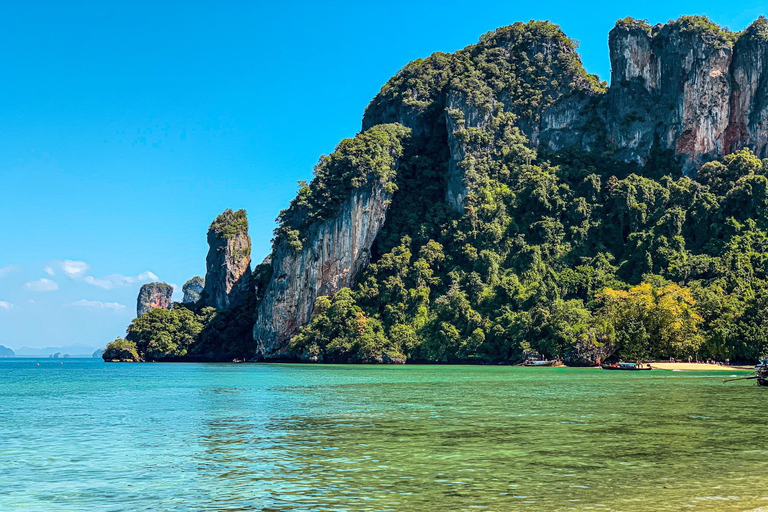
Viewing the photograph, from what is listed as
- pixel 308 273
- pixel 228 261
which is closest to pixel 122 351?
pixel 228 261

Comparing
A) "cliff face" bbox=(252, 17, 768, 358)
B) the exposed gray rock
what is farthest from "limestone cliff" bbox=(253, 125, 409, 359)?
"cliff face" bbox=(252, 17, 768, 358)

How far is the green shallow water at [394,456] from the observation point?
14.4 m

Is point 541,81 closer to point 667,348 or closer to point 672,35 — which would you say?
point 672,35

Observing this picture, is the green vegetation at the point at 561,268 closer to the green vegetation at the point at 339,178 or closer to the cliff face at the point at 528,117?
the cliff face at the point at 528,117

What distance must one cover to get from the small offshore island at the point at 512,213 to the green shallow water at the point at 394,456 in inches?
2438

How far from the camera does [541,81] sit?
139 m

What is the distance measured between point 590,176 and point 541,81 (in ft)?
81.6

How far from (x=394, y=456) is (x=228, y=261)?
443 feet

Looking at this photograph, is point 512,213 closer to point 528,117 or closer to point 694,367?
point 528,117

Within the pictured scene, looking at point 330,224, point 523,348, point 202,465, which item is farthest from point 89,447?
point 330,224

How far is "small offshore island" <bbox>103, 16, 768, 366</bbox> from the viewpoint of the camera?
105250mm

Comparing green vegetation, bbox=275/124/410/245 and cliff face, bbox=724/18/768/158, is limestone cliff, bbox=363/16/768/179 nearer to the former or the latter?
cliff face, bbox=724/18/768/158

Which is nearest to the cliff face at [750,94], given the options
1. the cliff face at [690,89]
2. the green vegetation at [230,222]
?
the cliff face at [690,89]

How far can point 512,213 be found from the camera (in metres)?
127
